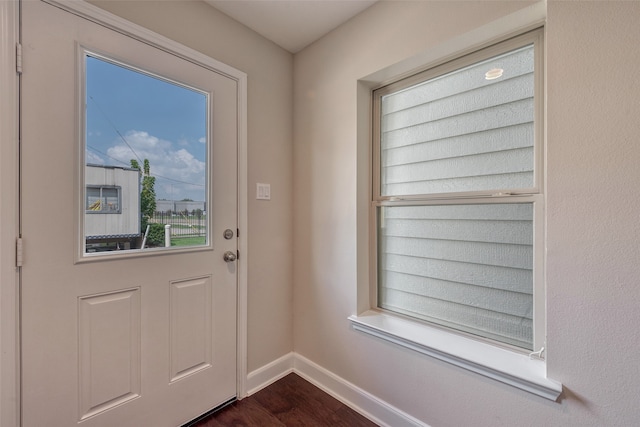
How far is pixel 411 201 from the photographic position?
4.91 feet

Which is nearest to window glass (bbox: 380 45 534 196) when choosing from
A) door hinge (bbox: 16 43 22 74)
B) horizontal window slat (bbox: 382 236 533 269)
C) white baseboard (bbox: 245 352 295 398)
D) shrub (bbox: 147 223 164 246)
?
horizontal window slat (bbox: 382 236 533 269)

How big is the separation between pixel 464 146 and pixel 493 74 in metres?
0.33

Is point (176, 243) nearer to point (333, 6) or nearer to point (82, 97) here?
point (82, 97)

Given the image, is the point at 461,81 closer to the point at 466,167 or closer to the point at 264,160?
the point at 466,167

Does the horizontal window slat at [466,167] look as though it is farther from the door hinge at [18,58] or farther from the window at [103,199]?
the door hinge at [18,58]

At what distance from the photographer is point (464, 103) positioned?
1342mm

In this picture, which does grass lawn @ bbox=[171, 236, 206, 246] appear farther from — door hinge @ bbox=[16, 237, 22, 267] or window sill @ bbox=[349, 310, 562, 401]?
window sill @ bbox=[349, 310, 562, 401]

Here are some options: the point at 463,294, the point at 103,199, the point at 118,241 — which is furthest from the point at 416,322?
the point at 103,199

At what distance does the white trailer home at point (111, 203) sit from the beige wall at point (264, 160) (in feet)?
2.00

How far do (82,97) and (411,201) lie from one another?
158 centimetres

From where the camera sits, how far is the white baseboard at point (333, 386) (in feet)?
4.70

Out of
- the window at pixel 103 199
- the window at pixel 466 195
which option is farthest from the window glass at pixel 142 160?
the window at pixel 466 195

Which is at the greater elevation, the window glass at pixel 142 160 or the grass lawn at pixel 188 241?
the window glass at pixel 142 160
